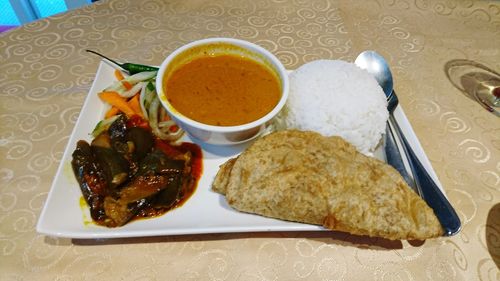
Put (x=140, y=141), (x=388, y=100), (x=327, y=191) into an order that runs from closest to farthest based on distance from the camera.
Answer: (x=327, y=191)
(x=140, y=141)
(x=388, y=100)

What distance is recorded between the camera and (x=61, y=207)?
181cm

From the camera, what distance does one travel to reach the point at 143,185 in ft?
6.33

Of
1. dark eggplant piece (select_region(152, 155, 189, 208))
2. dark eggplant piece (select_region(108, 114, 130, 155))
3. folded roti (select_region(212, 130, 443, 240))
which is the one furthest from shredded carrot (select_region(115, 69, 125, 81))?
folded roti (select_region(212, 130, 443, 240))

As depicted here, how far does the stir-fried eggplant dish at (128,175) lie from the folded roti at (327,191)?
266 millimetres

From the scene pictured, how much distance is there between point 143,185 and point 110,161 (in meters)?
0.26

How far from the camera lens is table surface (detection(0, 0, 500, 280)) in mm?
1838

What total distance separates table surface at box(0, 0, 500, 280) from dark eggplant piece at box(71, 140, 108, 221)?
214 mm

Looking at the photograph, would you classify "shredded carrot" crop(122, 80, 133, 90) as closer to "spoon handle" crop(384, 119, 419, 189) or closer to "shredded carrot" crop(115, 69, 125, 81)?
"shredded carrot" crop(115, 69, 125, 81)

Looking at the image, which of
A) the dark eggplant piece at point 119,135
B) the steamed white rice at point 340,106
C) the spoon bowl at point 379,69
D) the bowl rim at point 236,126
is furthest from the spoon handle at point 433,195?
the dark eggplant piece at point 119,135

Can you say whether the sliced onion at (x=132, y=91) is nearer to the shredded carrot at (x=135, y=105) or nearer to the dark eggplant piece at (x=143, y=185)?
the shredded carrot at (x=135, y=105)

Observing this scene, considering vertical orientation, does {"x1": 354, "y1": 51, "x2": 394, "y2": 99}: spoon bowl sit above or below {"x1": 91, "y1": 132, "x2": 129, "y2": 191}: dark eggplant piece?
below

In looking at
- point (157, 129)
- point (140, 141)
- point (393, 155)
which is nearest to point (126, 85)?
point (157, 129)

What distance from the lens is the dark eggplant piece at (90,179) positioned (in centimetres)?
188

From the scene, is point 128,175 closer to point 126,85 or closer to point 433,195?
point 126,85
